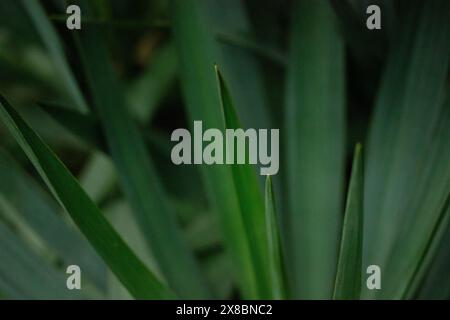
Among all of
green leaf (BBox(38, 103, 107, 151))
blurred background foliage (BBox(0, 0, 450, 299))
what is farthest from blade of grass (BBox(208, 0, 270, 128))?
green leaf (BBox(38, 103, 107, 151))

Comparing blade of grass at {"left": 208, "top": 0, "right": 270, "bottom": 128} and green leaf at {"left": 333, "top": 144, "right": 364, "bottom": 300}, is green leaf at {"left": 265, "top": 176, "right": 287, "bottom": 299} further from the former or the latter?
blade of grass at {"left": 208, "top": 0, "right": 270, "bottom": 128}

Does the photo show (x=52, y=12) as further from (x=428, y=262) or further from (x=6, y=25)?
(x=428, y=262)

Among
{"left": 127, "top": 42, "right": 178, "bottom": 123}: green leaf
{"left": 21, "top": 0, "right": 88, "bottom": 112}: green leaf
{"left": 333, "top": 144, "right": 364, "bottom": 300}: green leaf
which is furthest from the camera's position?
{"left": 127, "top": 42, "right": 178, "bottom": 123}: green leaf

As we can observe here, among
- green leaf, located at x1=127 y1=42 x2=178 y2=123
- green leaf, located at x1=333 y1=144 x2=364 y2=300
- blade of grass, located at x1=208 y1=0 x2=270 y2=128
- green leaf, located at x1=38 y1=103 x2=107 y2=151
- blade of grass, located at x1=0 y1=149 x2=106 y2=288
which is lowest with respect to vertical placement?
green leaf, located at x1=333 y1=144 x2=364 y2=300

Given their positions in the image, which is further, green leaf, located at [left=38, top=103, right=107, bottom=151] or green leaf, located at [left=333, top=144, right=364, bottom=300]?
green leaf, located at [left=38, top=103, right=107, bottom=151]

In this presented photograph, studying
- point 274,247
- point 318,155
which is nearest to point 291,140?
point 318,155

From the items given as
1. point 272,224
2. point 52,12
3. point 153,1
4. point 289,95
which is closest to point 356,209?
point 272,224

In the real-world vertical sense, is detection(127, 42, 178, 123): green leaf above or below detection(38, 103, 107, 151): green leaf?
above

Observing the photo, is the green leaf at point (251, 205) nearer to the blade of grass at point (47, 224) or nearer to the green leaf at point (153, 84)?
the blade of grass at point (47, 224)
